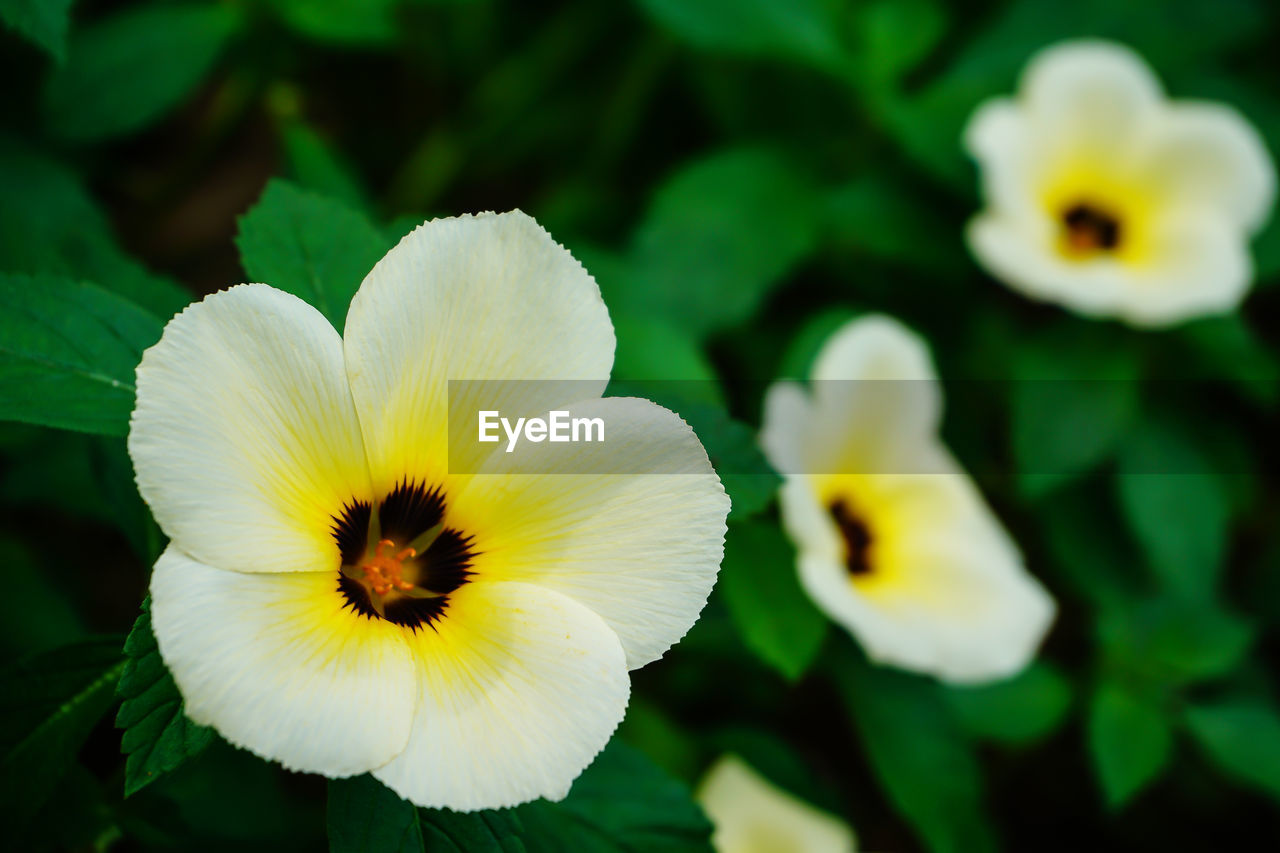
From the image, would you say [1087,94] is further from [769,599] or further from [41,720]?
[41,720]

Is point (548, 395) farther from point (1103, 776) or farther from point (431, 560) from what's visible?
point (1103, 776)

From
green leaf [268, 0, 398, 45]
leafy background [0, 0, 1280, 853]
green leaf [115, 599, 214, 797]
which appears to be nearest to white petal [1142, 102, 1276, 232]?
leafy background [0, 0, 1280, 853]

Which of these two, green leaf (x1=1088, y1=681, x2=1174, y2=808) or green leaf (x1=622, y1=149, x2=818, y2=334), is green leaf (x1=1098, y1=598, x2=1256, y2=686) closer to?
green leaf (x1=1088, y1=681, x2=1174, y2=808)

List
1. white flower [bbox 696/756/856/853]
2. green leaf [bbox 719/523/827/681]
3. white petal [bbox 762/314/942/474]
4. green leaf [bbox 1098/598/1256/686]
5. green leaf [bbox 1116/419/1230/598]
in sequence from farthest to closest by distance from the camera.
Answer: green leaf [bbox 1116/419/1230/598] → green leaf [bbox 1098/598/1256/686] → white flower [bbox 696/756/856/853] → white petal [bbox 762/314/942/474] → green leaf [bbox 719/523/827/681]

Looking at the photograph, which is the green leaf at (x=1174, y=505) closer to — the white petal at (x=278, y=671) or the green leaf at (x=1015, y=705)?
the green leaf at (x=1015, y=705)

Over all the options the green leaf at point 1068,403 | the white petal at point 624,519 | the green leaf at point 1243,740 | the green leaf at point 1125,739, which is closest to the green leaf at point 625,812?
the white petal at point 624,519
